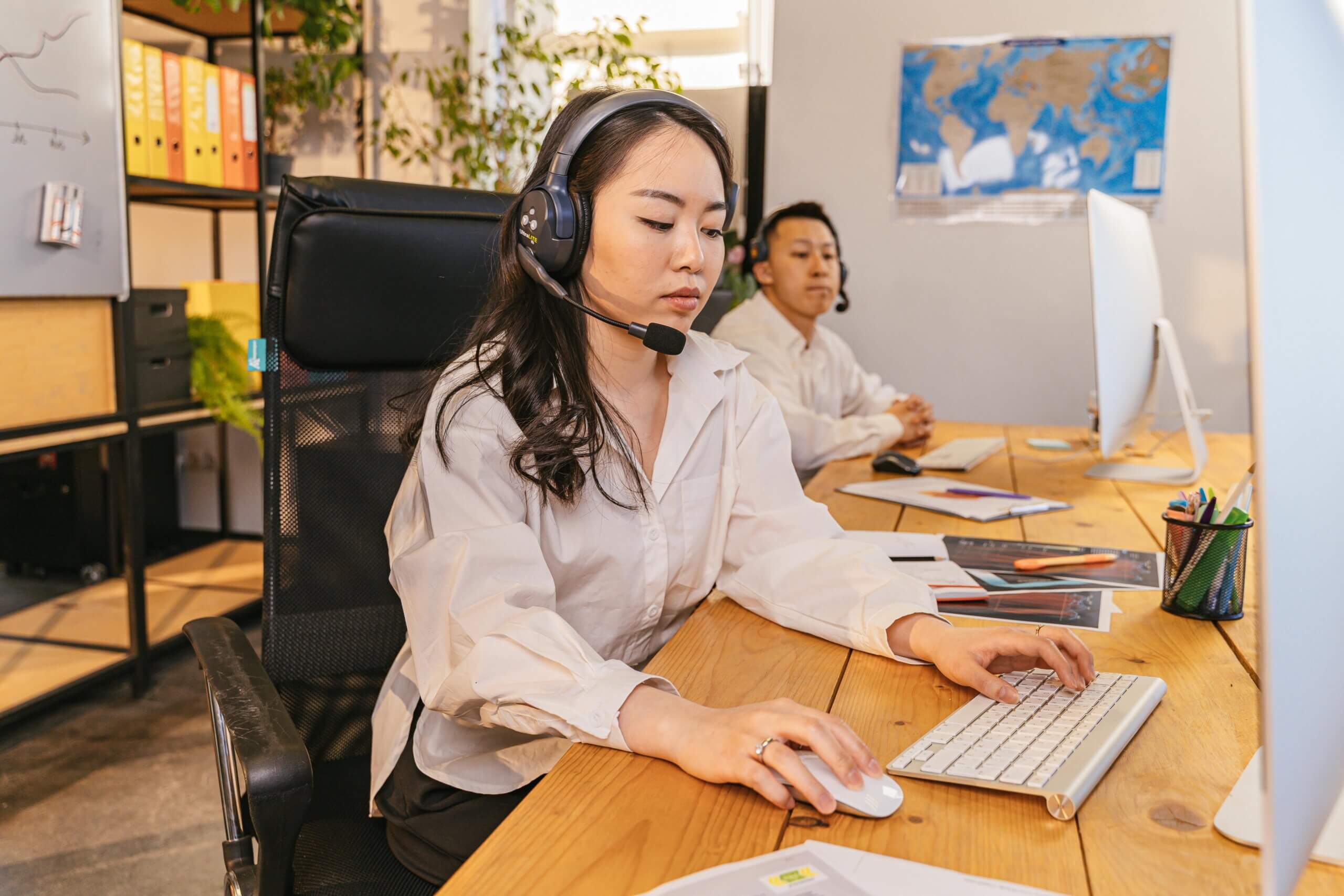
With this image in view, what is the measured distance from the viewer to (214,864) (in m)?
Result: 1.76

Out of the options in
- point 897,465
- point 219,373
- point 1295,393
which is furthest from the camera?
point 219,373

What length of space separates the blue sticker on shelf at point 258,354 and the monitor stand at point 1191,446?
4.89ft

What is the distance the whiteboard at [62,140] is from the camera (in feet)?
6.22

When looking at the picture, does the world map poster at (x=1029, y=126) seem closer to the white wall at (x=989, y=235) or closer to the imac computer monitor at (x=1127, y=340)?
the white wall at (x=989, y=235)

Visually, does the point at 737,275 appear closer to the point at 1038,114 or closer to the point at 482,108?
the point at 482,108

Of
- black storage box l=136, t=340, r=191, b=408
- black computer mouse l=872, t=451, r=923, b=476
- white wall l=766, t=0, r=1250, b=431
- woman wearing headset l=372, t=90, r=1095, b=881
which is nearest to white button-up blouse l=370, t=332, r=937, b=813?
woman wearing headset l=372, t=90, r=1095, b=881

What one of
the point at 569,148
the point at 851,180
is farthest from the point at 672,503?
the point at 851,180

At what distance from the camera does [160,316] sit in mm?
2404

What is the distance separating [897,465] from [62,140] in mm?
1702

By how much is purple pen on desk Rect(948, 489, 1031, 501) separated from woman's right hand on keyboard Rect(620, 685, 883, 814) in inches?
43.0

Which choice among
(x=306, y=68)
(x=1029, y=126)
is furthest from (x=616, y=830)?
(x=1029, y=126)

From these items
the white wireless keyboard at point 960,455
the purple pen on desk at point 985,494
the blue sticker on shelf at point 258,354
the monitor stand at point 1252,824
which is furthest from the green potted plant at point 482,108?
the monitor stand at point 1252,824

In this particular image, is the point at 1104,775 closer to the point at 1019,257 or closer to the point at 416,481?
the point at 416,481

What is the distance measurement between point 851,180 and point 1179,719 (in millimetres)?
2811
